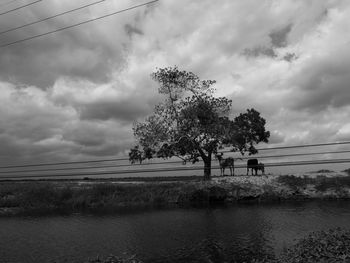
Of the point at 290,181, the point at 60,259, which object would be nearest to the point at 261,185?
the point at 290,181

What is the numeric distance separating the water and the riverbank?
3550 mm

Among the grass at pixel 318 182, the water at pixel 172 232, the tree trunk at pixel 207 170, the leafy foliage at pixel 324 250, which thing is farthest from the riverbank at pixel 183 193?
the leafy foliage at pixel 324 250

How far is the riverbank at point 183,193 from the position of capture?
119ft

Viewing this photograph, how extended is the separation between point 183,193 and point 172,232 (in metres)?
14.3

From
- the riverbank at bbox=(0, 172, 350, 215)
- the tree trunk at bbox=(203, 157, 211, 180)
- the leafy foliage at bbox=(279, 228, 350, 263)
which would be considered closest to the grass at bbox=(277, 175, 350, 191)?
the riverbank at bbox=(0, 172, 350, 215)

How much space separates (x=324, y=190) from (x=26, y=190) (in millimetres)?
31127

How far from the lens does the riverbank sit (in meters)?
36.2

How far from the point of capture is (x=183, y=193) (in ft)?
121

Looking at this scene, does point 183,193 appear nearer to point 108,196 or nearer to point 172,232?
point 108,196

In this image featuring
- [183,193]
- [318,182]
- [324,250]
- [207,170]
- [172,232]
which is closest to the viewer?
[324,250]

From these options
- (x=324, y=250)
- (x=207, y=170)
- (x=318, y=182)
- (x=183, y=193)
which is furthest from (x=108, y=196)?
(x=324, y=250)

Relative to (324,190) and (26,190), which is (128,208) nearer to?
(26,190)

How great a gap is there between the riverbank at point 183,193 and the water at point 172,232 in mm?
3550

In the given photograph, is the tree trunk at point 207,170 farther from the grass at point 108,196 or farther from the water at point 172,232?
the water at point 172,232
